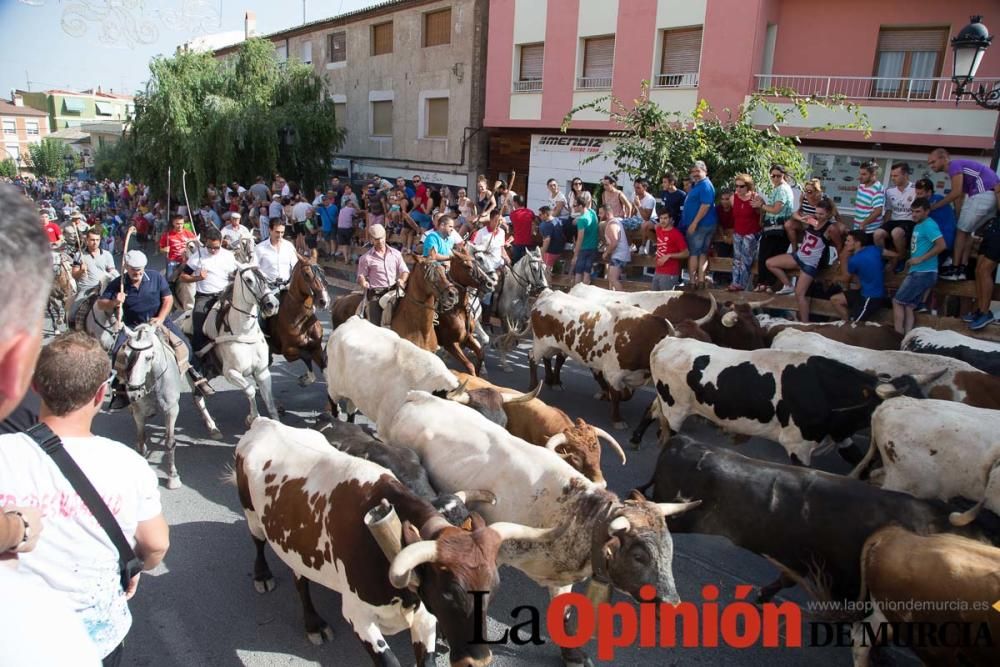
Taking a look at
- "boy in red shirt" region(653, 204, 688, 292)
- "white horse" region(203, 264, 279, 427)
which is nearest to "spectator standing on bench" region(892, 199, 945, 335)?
"boy in red shirt" region(653, 204, 688, 292)

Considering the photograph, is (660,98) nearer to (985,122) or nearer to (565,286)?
(985,122)

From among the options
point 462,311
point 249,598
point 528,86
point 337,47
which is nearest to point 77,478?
point 249,598

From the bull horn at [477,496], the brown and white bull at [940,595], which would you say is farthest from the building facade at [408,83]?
the brown and white bull at [940,595]

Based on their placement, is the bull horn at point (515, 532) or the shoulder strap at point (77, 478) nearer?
the shoulder strap at point (77, 478)

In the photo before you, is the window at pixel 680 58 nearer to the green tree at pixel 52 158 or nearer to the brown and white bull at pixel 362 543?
the brown and white bull at pixel 362 543

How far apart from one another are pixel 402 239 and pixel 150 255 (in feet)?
37.3

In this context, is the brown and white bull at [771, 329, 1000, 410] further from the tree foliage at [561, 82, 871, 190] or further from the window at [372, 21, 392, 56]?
the window at [372, 21, 392, 56]

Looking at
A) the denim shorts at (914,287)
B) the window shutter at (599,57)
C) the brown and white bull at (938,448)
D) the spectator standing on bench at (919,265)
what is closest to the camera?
the brown and white bull at (938,448)

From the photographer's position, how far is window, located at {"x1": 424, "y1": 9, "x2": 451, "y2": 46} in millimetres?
22875

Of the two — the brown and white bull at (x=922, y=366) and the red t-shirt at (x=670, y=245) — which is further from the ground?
the red t-shirt at (x=670, y=245)

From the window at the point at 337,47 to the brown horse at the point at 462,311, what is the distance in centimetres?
2278

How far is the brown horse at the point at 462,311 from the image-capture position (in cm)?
825

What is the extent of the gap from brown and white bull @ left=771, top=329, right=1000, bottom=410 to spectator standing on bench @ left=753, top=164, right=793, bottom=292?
9.49ft

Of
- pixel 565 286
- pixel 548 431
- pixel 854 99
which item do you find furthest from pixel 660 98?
pixel 548 431
